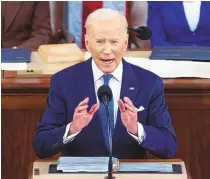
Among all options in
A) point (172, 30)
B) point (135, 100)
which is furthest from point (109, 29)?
point (172, 30)

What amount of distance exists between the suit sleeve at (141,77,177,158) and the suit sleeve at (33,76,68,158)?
0.25m

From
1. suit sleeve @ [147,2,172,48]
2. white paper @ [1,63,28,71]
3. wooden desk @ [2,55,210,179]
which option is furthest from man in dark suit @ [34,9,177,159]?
suit sleeve @ [147,2,172,48]

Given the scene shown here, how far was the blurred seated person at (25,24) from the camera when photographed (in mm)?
3586

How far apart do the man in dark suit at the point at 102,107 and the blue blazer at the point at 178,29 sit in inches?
55.0

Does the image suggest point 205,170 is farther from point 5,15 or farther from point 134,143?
point 5,15

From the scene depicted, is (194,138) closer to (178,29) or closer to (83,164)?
(83,164)

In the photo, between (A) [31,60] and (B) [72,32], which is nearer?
(A) [31,60]

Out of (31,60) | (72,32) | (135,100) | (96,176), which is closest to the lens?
(96,176)

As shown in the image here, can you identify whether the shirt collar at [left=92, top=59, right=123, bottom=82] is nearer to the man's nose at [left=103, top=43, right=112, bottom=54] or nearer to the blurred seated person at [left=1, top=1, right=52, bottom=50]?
the man's nose at [left=103, top=43, right=112, bottom=54]

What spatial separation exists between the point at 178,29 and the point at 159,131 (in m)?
1.55

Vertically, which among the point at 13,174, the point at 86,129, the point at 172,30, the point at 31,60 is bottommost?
the point at 13,174

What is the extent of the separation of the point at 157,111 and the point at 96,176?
1.12ft

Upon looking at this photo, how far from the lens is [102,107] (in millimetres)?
1993

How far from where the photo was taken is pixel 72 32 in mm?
3691
